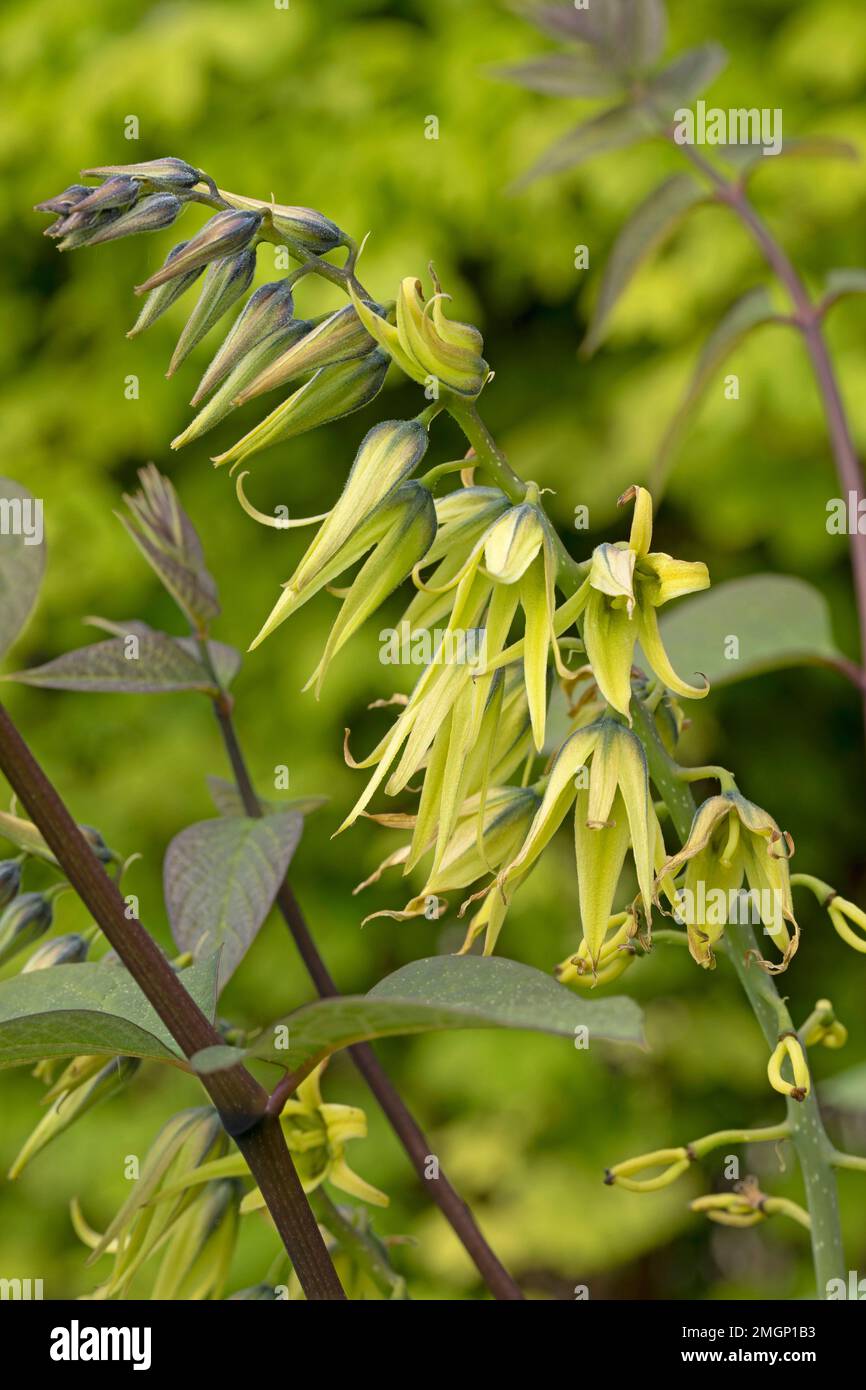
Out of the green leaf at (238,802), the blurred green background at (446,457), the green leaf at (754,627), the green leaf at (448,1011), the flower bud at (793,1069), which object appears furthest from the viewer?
the blurred green background at (446,457)

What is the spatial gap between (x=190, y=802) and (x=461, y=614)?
54.0 inches

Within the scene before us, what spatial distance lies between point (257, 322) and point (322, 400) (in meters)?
0.02

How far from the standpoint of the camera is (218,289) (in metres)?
0.32

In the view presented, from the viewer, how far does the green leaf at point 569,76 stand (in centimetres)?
72

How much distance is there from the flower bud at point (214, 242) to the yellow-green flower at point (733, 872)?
17 cm

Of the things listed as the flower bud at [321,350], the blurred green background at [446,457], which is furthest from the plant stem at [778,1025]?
the blurred green background at [446,457]

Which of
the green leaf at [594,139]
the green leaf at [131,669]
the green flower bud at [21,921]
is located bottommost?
the green flower bud at [21,921]

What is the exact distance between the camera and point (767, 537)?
1.71m

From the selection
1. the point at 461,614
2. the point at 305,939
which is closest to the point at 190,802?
the point at 305,939

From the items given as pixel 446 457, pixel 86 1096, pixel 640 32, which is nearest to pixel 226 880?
pixel 86 1096

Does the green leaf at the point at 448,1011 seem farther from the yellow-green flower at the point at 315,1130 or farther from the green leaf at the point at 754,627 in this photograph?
the green leaf at the point at 754,627

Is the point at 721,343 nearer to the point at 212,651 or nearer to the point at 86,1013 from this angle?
the point at 212,651

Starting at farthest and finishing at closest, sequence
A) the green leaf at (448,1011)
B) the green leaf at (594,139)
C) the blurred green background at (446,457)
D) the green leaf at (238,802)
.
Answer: the blurred green background at (446,457) → the green leaf at (594,139) → the green leaf at (238,802) → the green leaf at (448,1011)
